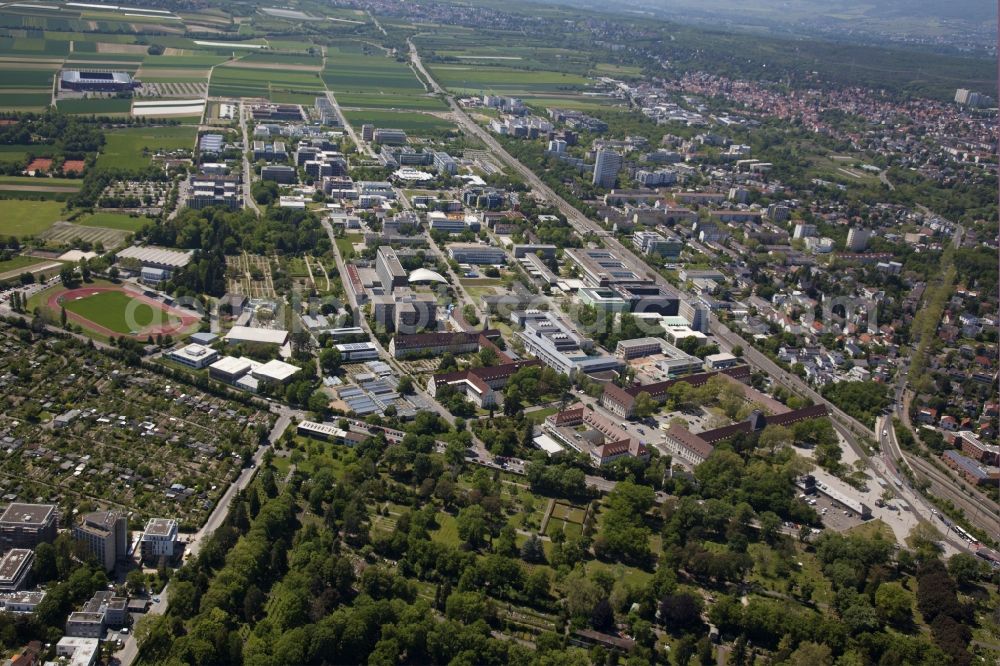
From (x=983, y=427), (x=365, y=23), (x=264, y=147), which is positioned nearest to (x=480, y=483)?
(x=983, y=427)

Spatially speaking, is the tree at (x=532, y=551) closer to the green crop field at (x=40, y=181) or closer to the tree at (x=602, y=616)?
the tree at (x=602, y=616)

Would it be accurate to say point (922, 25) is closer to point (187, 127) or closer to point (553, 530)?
point (187, 127)

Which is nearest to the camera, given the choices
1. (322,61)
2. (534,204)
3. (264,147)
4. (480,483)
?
(480,483)

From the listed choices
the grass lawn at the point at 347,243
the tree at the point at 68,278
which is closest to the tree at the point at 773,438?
the grass lawn at the point at 347,243

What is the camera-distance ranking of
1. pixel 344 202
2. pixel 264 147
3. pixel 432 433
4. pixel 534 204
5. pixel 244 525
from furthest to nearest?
1. pixel 264 147
2. pixel 534 204
3. pixel 344 202
4. pixel 432 433
5. pixel 244 525

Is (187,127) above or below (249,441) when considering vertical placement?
above

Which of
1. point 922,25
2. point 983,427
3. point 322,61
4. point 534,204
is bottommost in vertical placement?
point 983,427

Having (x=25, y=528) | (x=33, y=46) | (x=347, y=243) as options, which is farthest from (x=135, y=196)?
(x=33, y=46)

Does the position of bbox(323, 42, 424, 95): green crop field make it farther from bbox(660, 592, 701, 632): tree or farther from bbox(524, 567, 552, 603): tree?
bbox(660, 592, 701, 632): tree
